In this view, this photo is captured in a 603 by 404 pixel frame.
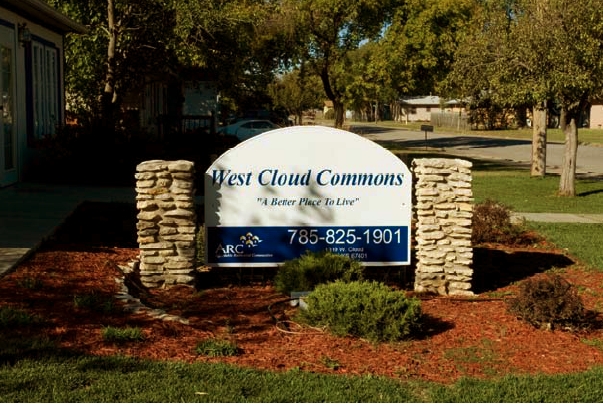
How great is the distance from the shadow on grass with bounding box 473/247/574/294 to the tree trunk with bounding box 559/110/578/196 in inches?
294

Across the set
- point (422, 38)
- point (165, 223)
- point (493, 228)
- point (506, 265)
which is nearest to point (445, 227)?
point (506, 265)

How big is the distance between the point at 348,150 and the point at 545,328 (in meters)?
2.59

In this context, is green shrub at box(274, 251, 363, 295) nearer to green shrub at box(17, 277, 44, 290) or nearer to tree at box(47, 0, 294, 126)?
green shrub at box(17, 277, 44, 290)

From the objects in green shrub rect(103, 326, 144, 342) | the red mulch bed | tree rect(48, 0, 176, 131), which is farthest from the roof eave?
green shrub rect(103, 326, 144, 342)

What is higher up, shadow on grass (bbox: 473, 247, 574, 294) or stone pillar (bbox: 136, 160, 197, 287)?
stone pillar (bbox: 136, 160, 197, 287)

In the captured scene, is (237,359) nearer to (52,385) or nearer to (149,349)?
(149,349)

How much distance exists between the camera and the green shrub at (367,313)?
253 inches

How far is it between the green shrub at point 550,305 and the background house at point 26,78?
9.50 metres

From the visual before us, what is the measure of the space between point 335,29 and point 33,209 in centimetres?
2233

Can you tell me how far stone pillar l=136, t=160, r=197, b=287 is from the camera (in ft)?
26.6

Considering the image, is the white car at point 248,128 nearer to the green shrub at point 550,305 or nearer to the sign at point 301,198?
the sign at point 301,198

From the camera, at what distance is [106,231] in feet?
34.9

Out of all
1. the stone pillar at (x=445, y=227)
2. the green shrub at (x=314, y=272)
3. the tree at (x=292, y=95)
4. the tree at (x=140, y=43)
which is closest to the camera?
the green shrub at (x=314, y=272)

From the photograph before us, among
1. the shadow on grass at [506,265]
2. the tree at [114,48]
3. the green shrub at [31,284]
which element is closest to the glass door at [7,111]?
the tree at [114,48]
